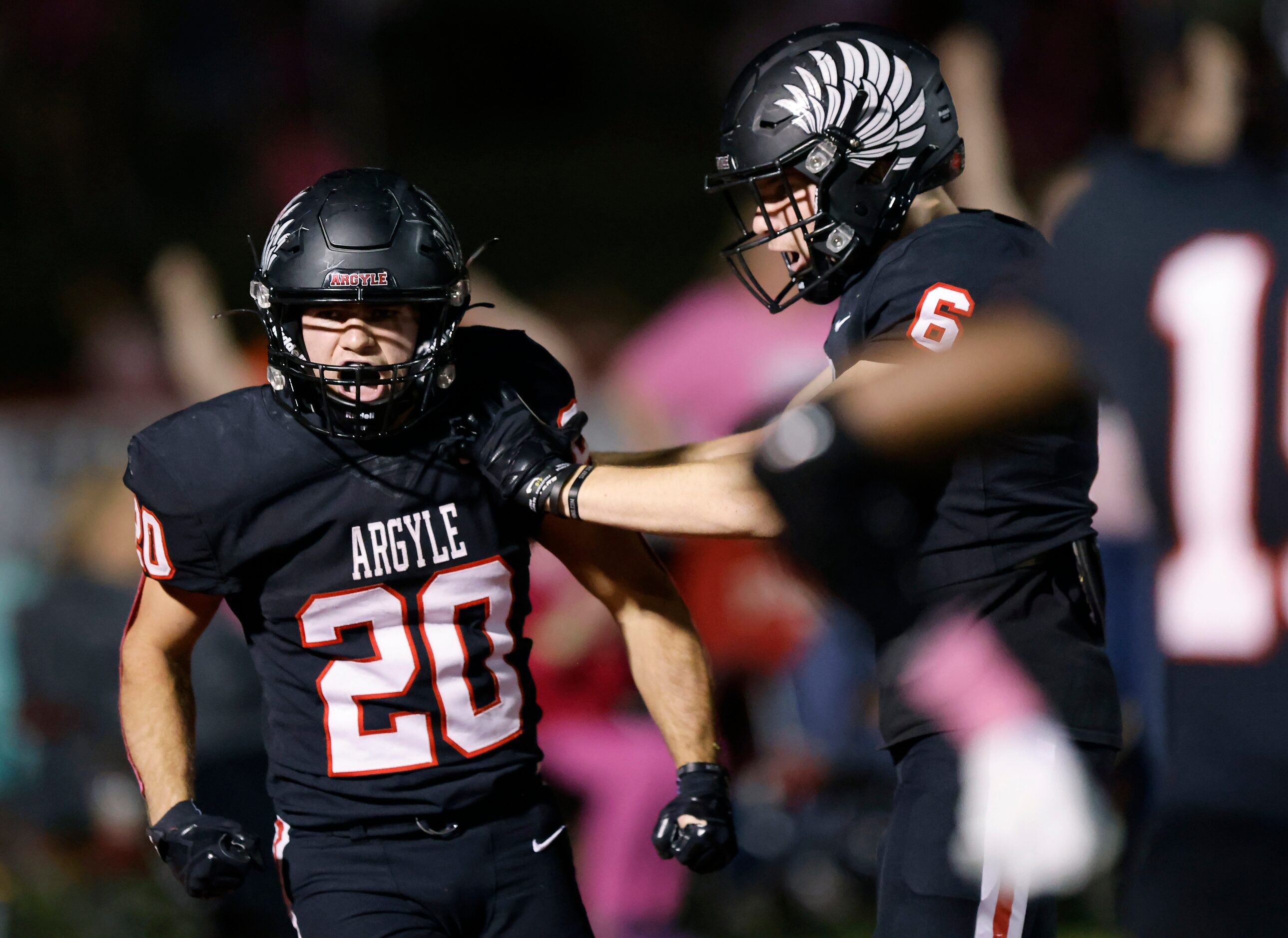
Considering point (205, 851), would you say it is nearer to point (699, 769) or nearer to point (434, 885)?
point (434, 885)

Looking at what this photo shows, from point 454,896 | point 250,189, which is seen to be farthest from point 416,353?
point 250,189

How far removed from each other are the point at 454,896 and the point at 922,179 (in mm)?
1481

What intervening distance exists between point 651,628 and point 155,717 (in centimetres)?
90

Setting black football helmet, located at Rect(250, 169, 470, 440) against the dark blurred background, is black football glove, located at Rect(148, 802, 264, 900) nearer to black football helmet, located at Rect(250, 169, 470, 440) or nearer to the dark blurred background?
black football helmet, located at Rect(250, 169, 470, 440)

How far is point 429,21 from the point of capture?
10.5 m

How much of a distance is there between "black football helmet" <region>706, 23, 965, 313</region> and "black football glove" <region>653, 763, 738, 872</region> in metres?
0.89

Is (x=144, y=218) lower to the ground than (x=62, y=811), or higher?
higher

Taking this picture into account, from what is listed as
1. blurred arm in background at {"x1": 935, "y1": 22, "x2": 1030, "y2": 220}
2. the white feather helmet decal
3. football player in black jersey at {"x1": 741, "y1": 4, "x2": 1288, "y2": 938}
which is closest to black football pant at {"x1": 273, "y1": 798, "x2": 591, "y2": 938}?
football player in black jersey at {"x1": 741, "y1": 4, "x2": 1288, "y2": 938}

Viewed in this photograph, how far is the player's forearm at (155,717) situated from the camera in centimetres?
265

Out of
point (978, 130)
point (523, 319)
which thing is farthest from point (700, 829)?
point (523, 319)

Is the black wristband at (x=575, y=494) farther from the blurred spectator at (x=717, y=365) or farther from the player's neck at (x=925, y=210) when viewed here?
the blurred spectator at (x=717, y=365)

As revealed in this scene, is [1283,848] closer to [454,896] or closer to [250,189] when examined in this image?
[454,896]

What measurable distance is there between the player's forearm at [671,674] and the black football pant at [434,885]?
32 centimetres

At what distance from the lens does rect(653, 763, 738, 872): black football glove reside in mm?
2588
